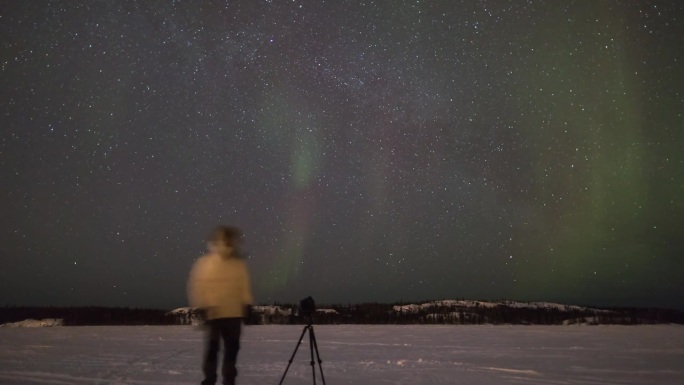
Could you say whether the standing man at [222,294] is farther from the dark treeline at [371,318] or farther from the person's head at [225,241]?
the dark treeline at [371,318]

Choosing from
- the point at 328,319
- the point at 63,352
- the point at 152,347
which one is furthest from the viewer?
the point at 328,319

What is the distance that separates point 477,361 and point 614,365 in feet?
7.66

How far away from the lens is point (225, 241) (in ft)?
Answer: 21.4

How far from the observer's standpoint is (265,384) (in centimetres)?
739

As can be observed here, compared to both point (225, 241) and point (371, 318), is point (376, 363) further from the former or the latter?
point (371, 318)

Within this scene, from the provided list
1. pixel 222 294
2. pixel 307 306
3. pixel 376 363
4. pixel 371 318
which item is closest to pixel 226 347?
pixel 222 294

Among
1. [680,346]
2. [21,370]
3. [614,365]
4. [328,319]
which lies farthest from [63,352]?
[328,319]

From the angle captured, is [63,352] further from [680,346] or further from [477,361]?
[680,346]

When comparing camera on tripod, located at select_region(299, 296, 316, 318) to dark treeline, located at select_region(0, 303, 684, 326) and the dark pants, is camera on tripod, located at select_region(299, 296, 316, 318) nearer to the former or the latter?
the dark pants

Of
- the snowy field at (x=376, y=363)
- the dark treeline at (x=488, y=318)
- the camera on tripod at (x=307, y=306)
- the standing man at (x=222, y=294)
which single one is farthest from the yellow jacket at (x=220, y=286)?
the dark treeline at (x=488, y=318)

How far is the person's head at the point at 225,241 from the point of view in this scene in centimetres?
652

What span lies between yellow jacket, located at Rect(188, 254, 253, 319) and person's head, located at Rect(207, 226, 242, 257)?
0.08m

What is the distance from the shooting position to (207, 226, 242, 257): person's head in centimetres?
652

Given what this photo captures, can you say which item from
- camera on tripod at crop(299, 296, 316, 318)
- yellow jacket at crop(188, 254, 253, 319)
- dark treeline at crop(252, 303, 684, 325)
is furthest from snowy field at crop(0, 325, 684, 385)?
dark treeline at crop(252, 303, 684, 325)
